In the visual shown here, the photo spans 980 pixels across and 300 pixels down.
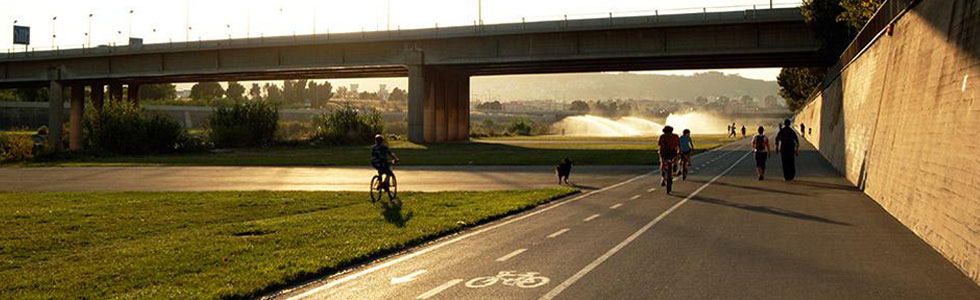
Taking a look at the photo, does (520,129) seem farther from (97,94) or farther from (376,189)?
(376,189)

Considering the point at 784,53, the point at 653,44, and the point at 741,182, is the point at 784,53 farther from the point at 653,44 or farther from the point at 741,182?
the point at 741,182

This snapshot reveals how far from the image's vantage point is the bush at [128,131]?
167ft

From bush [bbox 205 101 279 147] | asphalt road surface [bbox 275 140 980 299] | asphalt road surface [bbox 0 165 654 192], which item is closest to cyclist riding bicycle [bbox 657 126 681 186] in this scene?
asphalt road surface [bbox 0 165 654 192]

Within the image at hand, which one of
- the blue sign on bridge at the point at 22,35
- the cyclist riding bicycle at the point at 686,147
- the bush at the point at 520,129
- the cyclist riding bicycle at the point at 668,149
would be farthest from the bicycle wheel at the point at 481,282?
the bush at the point at 520,129

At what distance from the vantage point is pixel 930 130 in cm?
1276

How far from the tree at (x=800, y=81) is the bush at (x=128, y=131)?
5602cm

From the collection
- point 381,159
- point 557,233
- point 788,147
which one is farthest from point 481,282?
point 788,147

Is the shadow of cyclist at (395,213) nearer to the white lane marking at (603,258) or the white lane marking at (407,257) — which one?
the white lane marking at (407,257)

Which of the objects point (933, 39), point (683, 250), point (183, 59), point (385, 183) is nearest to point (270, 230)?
point (385, 183)

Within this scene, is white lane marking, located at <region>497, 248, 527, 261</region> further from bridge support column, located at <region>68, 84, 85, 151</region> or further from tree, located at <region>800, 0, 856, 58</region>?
bridge support column, located at <region>68, 84, 85, 151</region>

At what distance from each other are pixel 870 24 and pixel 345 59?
44.2m

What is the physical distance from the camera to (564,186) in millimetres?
22859

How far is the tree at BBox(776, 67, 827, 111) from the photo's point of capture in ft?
258

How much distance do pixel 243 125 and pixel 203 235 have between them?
161 ft
